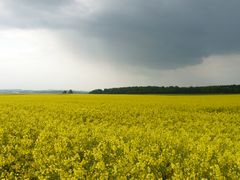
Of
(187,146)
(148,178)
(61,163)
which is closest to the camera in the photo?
(148,178)

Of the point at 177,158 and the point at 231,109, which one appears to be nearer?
the point at 177,158

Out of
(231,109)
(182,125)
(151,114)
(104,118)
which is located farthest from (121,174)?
(231,109)

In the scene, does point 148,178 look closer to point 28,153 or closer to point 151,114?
point 28,153

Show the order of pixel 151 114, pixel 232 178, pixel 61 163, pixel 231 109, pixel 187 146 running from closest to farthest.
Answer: pixel 232 178 → pixel 61 163 → pixel 187 146 → pixel 151 114 → pixel 231 109

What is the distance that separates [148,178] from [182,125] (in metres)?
10.7

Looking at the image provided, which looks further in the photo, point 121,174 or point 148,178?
point 121,174

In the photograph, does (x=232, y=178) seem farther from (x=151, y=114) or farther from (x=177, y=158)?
(x=151, y=114)

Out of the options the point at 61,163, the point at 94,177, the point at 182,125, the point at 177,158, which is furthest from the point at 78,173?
the point at 182,125

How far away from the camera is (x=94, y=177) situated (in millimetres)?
6375

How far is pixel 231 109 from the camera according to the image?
85.6 ft

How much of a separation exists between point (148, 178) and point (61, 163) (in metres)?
2.51

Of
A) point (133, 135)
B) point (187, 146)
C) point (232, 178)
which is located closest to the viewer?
point (232, 178)

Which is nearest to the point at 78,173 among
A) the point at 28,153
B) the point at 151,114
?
the point at 28,153

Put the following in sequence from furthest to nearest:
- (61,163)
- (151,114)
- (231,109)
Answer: (231,109) < (151,114) < (61,163)
